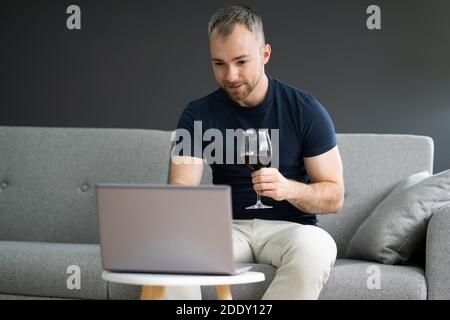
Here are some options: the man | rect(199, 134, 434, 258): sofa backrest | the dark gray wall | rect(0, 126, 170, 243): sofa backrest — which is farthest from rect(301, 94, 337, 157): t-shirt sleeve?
the dark gray wall

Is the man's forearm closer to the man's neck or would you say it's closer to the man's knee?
the man's knee

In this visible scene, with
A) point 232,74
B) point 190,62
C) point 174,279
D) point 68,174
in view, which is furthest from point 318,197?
point 190,62

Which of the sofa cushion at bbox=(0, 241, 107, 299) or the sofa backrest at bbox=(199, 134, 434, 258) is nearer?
the sofa cushion at bbox=(0, 241, 107, 299)

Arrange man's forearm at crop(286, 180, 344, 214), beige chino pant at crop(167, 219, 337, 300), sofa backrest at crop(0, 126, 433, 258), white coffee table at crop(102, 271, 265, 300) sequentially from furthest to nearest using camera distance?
sofa backrest at crop(0, 126, 433, 258)
man's forearm at crop(286, 180, 344, 214)
beige chino pant at crop(167, 219, 337, 300)
white coffee table at crop(102, 271, 265, 300)

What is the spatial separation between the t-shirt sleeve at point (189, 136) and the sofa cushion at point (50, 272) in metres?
0.52

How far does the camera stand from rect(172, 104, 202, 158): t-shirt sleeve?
9.39ft

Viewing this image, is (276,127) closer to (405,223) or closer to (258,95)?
(258,95)

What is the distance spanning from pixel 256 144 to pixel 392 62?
219 centimetres

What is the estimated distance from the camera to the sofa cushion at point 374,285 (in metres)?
2.65

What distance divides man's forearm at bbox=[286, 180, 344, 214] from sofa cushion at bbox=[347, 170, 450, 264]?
304mm

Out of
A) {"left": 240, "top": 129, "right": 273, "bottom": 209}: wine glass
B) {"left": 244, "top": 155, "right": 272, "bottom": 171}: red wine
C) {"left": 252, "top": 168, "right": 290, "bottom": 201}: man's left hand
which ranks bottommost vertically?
{"left": 252, "top": 168, "right": 290, "bottom": 201}: man's left hand

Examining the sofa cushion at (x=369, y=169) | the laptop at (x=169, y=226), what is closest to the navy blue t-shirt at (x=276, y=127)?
the sofa cushion at (x=369, y=169)

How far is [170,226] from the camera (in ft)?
6.34

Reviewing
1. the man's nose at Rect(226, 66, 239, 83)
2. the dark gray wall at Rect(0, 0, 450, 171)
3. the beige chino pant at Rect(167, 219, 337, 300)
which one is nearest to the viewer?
the beige chino pant at Rect(167, 219, 337, 300)
